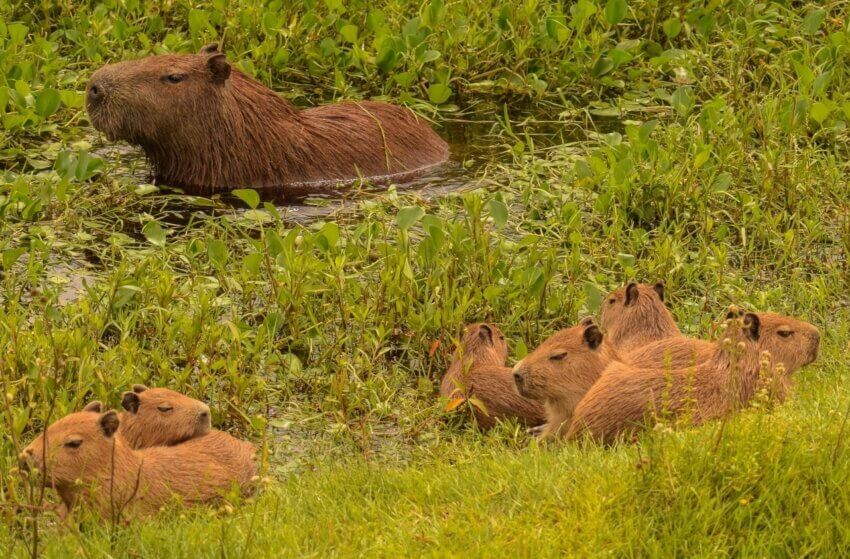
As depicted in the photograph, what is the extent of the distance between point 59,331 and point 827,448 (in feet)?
9.63

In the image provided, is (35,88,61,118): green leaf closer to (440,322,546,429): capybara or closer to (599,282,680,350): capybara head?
(440,322,546,429): capybara

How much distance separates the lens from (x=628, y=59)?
8.70 metres

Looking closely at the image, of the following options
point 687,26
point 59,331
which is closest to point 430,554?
point 59,331

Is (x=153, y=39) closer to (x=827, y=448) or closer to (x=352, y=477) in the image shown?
(x=352, y=477)

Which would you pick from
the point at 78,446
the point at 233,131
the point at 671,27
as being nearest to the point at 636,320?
the point at 78,446

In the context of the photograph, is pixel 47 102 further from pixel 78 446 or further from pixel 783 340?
pixel 783 340

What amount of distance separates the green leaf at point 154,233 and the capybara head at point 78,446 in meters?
1.97

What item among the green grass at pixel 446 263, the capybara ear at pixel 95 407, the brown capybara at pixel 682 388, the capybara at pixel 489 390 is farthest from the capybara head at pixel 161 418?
the brown capybara at pixel 682 388

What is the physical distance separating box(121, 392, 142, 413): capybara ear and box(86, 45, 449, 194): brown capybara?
290cm

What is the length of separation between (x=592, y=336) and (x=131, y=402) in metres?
1.72

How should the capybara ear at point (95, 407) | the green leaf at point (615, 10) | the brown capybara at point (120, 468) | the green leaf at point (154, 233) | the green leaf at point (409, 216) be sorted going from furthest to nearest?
the green leaf at point (615, 10) < the green leaf at point (154, 233) < the green leaf at point (409, 216) < the capybara ear at point (95, 407) < the brown capybara at point (120, 468)

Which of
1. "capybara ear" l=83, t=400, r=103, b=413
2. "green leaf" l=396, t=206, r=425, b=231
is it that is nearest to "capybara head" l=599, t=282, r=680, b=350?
"green leaf" l=396, t=206, r=425, b=231

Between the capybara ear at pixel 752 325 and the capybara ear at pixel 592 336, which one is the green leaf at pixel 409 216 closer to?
the capybara ear at pixel 592 336

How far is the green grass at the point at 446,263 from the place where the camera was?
14.0 ft
